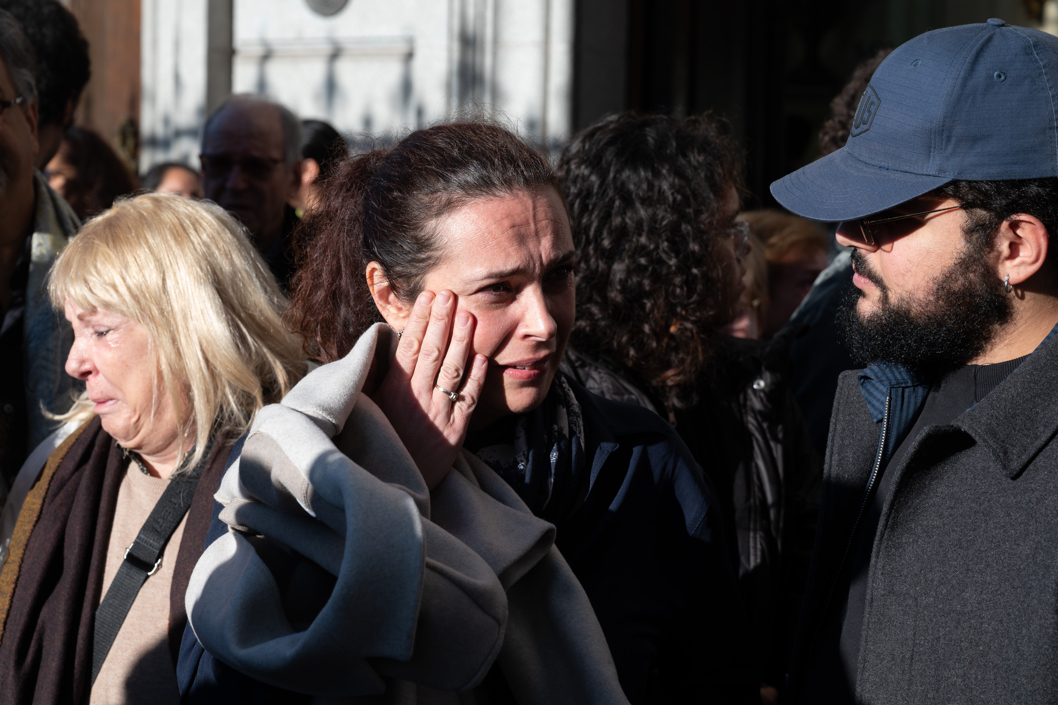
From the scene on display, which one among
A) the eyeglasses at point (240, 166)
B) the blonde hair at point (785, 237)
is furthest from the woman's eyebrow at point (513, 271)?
the blonde hair at point (785, 237)

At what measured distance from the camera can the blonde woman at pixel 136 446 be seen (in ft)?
6.82

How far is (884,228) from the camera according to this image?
1.81m

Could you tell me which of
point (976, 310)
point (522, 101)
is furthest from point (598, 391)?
point (522, 101)

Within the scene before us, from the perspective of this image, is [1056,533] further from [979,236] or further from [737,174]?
[737,174]

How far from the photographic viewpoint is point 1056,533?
4.74 feet

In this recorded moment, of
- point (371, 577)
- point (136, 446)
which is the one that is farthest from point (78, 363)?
point (371, 577)

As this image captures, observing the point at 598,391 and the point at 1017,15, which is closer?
the point at 598,391

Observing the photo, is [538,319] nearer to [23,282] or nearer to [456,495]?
[456,495]

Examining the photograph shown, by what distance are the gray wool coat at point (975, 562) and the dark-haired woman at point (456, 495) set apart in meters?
0.36

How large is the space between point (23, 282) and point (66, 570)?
1062 mm

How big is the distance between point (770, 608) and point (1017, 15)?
5716 millimetres

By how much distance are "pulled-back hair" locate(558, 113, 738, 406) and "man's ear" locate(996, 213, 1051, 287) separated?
3.07ft

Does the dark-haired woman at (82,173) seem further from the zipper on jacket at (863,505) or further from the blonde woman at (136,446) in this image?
the zipper on jacket at (863,505)

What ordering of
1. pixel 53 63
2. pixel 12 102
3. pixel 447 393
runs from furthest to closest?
pixel 53 63 → pixel 12 102 → pixel 447 393
